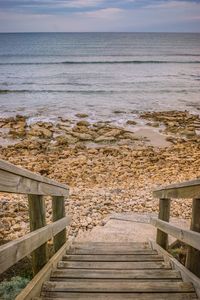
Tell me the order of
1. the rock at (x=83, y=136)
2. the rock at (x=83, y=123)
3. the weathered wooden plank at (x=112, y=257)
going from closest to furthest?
the weathered wooden plank at (x=112, y=257) → the rock at (x=83, y=136) → the rock at (x=83, y=123)

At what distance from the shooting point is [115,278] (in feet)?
9.46

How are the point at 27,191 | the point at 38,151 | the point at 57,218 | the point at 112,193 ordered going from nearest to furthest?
the point at 27,191 < the point at 57,218 < the point at 112,193 < the point at 38,151

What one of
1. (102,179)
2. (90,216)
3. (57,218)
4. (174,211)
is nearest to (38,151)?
(102,179)

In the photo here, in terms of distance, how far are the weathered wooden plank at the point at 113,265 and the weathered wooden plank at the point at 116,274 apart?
0.79ft

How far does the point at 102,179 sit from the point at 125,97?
53.2 feet

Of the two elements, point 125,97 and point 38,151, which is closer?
point 38,151

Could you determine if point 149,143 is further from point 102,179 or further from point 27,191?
point 27,191

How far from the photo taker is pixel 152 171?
410 inches

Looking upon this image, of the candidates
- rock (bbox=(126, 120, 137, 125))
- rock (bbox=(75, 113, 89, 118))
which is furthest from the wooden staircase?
rock (bbox=(75, 113, 89, 118))

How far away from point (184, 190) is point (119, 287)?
100 cm

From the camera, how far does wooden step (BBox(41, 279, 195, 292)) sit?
2447 mm

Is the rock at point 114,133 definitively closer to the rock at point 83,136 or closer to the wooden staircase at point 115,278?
the rock at point 83,136

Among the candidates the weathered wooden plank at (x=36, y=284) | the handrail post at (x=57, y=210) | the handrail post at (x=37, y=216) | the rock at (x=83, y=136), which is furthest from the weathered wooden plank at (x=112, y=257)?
the rock at (x=83, y=136)

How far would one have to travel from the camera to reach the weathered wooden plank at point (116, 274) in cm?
287
